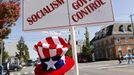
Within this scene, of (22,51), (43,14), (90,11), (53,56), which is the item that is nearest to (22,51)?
(22,51)

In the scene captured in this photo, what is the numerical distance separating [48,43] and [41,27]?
0.94 metres

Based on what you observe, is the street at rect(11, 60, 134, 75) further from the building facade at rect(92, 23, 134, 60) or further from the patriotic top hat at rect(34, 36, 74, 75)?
the building facade at rect(92, 23, 134, 60)

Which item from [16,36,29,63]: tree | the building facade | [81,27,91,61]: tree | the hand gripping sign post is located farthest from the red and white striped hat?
[16,36,29,63]: tree

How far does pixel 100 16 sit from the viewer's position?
3.99 m

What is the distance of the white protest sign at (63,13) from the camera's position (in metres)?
4.01

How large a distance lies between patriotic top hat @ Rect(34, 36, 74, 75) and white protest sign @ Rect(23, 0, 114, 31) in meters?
0.86

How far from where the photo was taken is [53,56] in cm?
316

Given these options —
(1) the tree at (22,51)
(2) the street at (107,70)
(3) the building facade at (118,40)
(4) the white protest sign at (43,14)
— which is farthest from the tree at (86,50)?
(4) the white protest sign at (43,14)

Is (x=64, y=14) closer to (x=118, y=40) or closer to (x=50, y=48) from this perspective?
(x=50, y=48)

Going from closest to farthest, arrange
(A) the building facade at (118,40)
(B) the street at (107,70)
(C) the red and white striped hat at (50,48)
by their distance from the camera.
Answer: (C) the red and white striped hat at (50,48)
(B) the street at (107,70)
(A) the building facade at (118,40)

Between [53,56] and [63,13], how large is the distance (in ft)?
3.33

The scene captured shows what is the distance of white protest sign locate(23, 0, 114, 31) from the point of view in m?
4.01

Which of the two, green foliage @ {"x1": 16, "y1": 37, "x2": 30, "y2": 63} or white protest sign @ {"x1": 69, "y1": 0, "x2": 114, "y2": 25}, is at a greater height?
white protest sign @ {"x1": 69, "y1": 0, "x2": 114, "y2": 25}

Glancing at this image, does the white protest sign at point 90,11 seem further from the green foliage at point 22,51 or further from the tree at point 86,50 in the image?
the green foliage at point 22,51
